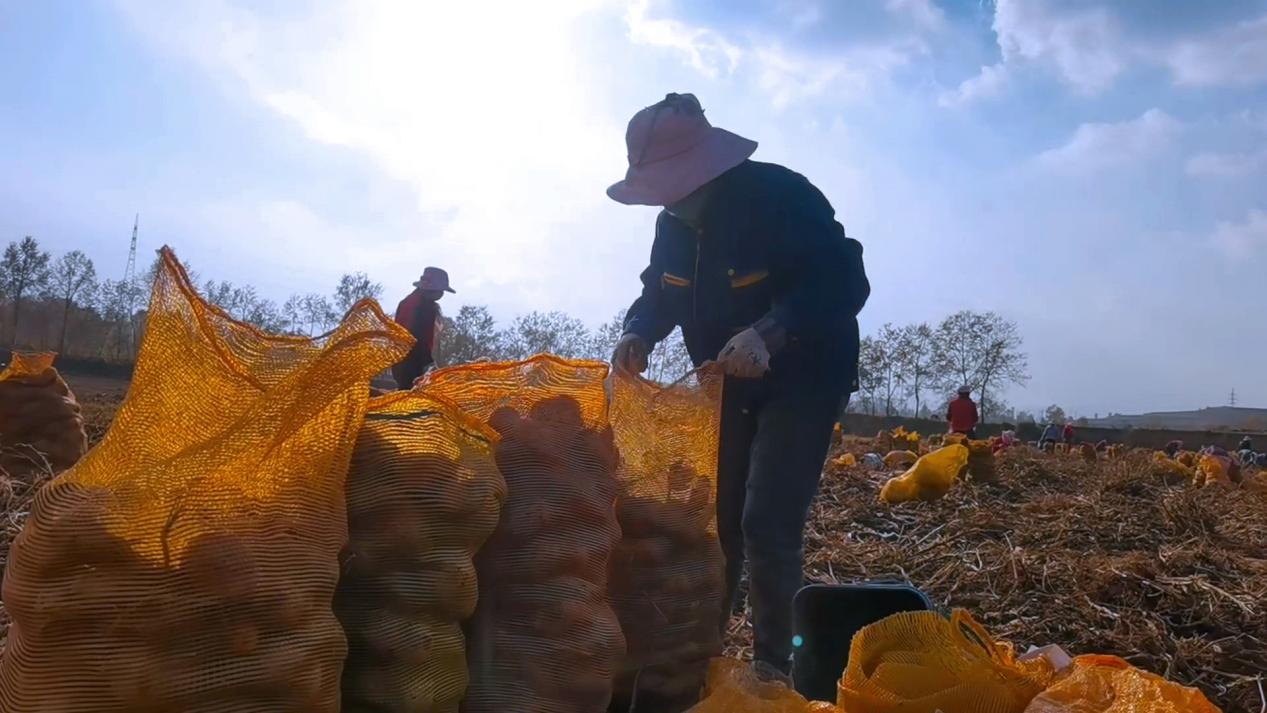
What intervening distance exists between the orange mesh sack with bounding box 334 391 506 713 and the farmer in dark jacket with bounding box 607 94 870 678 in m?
1.17

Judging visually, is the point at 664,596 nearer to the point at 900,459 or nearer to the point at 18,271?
the point at 900,459

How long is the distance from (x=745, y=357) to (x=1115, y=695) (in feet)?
4.02

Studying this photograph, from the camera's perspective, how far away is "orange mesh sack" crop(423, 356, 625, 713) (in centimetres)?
181

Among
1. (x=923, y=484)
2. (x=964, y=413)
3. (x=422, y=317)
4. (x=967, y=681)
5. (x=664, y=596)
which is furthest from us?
(x=964, y=413)

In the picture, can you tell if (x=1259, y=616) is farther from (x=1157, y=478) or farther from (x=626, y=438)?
(x=1157, y=478)

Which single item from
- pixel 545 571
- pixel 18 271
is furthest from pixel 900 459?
pixel 18 271

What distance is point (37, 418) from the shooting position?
536 centimetres

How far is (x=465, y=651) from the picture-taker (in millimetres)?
1788

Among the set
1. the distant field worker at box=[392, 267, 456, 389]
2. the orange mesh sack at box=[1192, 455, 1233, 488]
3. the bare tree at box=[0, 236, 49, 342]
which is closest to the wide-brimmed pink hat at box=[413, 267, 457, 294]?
the distant field worker at box=[392, 267, 456, 389]

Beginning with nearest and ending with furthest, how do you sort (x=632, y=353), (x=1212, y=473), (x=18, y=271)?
(x=632, y=353)
(x=1212, y=473)
(x=18, y=271)

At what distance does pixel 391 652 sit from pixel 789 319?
1.63 m

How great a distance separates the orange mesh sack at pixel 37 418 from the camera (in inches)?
206

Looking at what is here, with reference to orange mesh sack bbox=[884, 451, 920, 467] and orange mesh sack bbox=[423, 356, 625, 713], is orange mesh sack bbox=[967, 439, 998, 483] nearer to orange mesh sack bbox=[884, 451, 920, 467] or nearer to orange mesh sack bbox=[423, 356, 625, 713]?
orange mesh sack bbox=[884, 451, 920, 467]

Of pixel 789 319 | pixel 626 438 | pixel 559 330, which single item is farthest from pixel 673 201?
pixel 559 330
